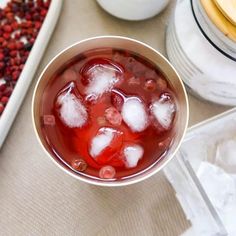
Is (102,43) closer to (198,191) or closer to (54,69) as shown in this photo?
(54,69)

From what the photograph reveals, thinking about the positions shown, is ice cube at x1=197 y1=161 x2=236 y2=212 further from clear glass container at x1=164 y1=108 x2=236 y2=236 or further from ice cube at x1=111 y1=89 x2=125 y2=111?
ice cube at x1=111 y1=89 x2=125 y2=111

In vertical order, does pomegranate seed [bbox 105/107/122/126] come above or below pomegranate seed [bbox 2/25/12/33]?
below

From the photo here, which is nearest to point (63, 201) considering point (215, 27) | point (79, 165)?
point (79, 165)

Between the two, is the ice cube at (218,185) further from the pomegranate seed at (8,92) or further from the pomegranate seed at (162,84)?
the pomegranate seed at (8,92)

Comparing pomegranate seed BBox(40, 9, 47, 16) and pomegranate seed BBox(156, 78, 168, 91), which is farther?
pomegranate seed BBox(40, 9, 47, 16)

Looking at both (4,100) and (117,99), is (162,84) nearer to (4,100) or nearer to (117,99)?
(117,99)

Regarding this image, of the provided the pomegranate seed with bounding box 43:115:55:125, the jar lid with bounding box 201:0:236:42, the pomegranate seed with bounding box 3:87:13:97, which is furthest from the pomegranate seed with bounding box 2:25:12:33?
the jar lid with bounding box 201:0:236:42
